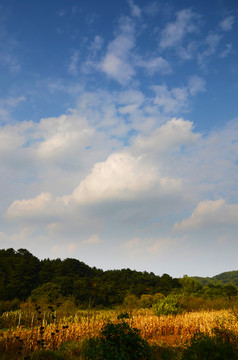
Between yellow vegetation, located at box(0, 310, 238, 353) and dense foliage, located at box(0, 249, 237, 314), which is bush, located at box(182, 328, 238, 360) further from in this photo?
dense foliage, located at box(0, 249, 237, 314)

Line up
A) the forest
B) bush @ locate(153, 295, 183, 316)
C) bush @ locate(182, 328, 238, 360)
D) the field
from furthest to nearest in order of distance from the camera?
1. bush @ locate(153, 295, 183, 316)
2. the field
3. the forest
4. bush @ locate(182, 328, 238, 360)

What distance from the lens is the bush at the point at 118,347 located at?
782 centimetres

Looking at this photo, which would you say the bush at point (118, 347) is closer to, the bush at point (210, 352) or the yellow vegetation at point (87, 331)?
the bush at point (210, 352)

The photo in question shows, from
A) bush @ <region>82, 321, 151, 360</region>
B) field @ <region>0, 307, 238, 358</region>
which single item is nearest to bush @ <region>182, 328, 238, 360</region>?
bush @ <region>82, 321, 151, 360</region>

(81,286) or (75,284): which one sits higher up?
(75,284)

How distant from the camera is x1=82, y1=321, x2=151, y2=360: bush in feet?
25.7

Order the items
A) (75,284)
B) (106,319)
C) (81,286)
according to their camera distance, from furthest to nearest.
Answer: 1. (81,286)
2. (75,284)
3. (106,319)

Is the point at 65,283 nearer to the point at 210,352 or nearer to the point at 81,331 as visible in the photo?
the point at 81,331

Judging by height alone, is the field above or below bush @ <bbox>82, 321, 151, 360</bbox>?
below

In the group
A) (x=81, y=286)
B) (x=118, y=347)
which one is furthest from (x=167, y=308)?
(x=81, y=286)

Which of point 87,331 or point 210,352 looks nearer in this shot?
point 210,352

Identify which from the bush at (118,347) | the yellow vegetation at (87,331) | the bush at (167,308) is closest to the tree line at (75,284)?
the bush at (167,308)

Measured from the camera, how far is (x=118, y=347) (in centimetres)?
848

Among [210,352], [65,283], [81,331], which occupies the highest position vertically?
[210,352]
